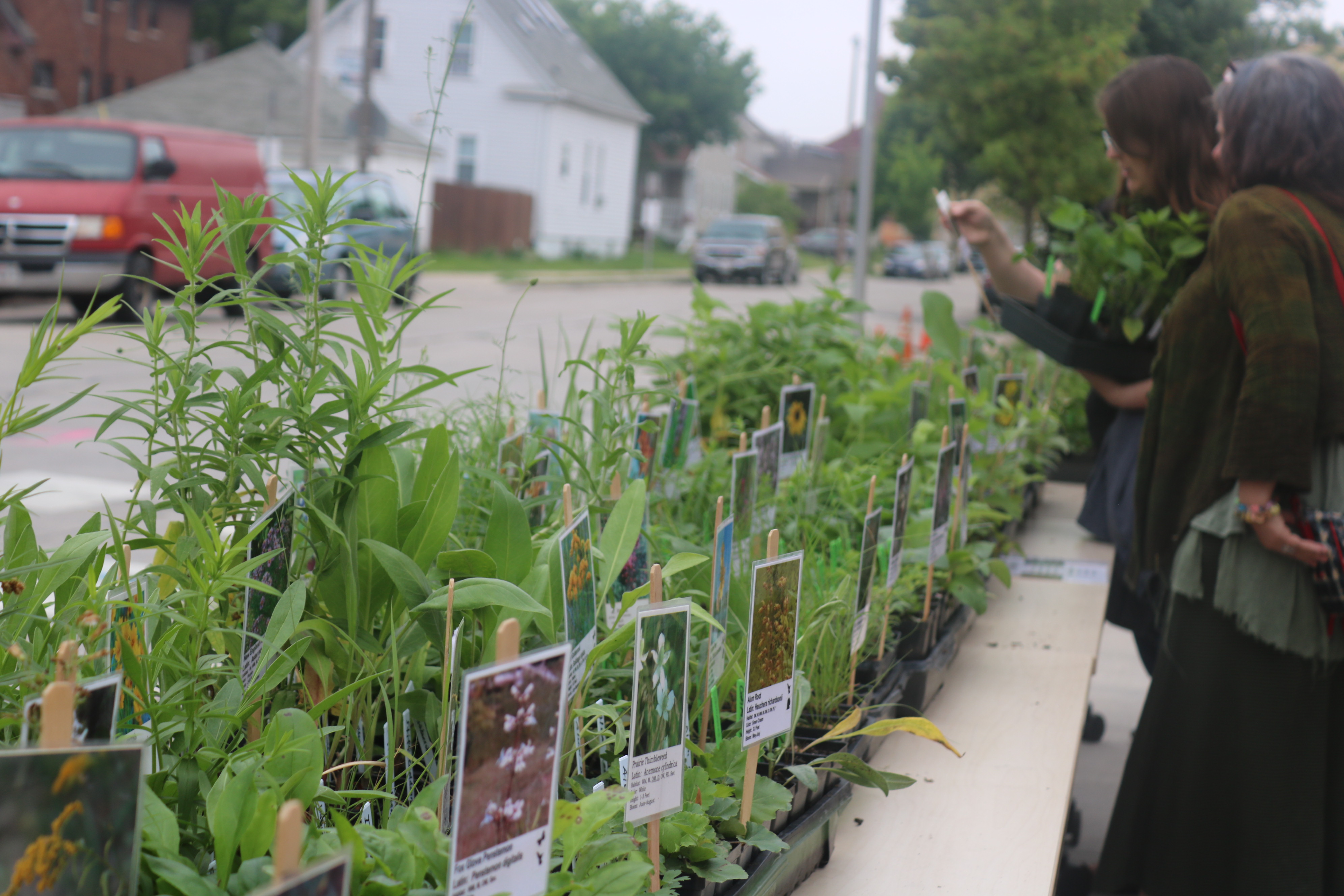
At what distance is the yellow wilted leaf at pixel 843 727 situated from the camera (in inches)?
51.8

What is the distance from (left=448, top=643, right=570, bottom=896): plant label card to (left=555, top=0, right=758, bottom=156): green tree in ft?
133

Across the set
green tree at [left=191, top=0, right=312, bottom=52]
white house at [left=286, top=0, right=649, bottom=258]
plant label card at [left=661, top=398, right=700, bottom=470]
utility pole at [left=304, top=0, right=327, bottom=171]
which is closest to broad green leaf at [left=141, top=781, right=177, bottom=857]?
plant label card at [left=661, top=398, right=700, bottom=470]

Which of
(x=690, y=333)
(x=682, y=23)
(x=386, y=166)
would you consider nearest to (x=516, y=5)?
(x=386, y=166)

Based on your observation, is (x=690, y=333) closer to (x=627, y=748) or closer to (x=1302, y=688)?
(x=1302, y=688)

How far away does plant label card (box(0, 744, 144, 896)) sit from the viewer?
0.64 m

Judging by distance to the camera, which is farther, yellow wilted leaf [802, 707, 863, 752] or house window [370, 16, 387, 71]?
house window [370, 16, 387, 71]

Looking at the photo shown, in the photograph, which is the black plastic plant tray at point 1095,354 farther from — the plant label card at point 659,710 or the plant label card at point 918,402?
the plant label card at point 659,710

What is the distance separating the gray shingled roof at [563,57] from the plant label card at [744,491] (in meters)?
25.1

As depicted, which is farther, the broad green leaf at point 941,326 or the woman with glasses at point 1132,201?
the broad green leaf at point 941,326

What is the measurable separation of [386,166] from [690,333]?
21329 millimetres

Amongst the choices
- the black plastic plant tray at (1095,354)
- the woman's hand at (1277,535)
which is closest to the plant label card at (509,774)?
the woman's hand at (1277,535)

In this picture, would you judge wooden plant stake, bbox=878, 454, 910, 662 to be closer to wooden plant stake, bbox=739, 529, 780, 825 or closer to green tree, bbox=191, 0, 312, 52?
wooden plant stake, bbox=739, 529, 780, 825

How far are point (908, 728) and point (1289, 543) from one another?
859mm

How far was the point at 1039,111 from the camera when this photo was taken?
12.3m
